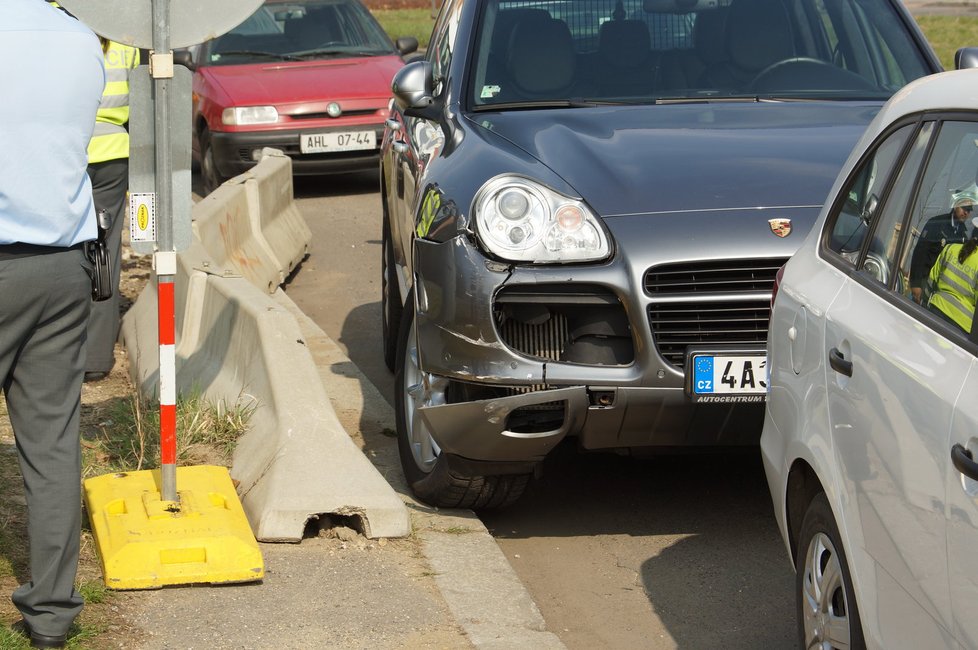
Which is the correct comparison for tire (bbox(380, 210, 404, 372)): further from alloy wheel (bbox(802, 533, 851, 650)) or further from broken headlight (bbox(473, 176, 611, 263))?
alloy wheel (bbox(802, 533, 851, 650))

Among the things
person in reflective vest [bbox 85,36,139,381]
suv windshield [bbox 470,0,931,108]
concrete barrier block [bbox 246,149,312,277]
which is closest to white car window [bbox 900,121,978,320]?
suv windshield [bbox 470,0,931,108]

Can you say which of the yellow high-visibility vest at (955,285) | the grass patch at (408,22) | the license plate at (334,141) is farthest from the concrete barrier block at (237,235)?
the grass patch at (408,22)

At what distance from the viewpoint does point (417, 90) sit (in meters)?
6.15

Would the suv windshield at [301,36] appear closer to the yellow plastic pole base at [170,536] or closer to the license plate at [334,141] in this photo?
the license plate at [334,141]

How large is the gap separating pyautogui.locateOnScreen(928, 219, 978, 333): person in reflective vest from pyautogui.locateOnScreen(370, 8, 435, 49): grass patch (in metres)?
25.8

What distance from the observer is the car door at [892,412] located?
2.86 metres

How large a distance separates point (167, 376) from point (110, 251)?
260 centimetres

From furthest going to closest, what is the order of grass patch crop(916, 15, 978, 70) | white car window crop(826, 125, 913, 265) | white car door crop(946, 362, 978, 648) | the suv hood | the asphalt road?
grass patch crop(916, 15, 978, 70)
the suv hood
the asphalt road
white car window crop(826, 125, 913, 265)
white car door crop(946, 362, 978, 648)

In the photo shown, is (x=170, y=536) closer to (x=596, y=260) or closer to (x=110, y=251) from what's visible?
(x=596, y=260)

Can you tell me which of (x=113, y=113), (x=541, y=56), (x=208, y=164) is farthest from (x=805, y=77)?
(x=208, y=164)

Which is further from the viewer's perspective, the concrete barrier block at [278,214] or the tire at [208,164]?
the tire at [208,164]

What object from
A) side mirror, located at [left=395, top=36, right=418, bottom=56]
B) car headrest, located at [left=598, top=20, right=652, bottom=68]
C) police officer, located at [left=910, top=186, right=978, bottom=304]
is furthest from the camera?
side mirror, located at [left=395, top=36, right=418, bottom=56]

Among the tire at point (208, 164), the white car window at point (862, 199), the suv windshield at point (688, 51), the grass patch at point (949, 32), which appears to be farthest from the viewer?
the grass patch at point (949, 32)

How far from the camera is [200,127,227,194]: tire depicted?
13477mm
